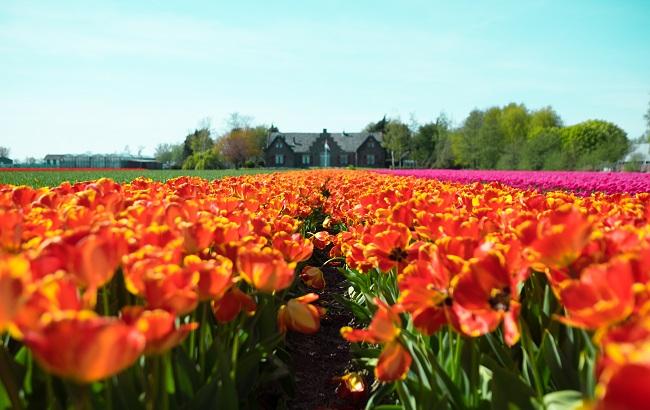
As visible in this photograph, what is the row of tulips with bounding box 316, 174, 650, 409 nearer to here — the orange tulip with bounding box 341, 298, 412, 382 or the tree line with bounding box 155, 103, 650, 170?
the orange tulip with bounding box 341, 298, 412, 382

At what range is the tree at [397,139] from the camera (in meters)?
73.1

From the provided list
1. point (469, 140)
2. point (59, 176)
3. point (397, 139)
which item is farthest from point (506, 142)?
point (59, 176)

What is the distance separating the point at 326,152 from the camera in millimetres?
81500

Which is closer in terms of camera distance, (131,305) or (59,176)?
(131,305)

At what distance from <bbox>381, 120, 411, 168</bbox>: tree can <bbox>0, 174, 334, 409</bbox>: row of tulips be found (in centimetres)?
7166

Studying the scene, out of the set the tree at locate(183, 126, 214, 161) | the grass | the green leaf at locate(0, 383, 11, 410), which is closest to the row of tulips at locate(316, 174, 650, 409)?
the green leaf at locate(0, 383, 11, 410)

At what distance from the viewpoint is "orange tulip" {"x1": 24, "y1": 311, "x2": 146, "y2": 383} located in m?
0.72

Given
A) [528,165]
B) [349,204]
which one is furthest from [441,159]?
[349,204]

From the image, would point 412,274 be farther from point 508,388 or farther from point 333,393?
point 333,393

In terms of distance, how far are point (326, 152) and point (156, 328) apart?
81.0m

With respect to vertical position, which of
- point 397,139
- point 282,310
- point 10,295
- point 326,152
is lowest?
point 282,310

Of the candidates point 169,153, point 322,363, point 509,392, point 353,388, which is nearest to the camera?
point 509,392

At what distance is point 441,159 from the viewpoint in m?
66.5

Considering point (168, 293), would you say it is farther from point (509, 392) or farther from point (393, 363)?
point (509, 392)
